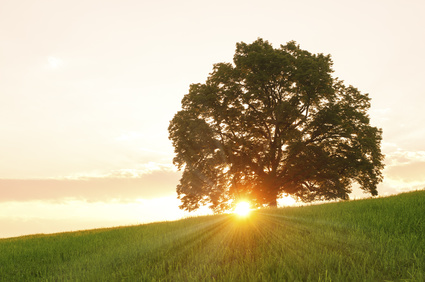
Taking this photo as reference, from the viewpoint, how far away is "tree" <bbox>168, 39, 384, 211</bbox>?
25.2 meters

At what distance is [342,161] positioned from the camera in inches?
1015

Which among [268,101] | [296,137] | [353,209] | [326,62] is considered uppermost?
[326,62]

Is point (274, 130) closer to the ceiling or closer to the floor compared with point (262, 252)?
closer to the ceiling

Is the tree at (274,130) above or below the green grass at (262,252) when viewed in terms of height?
above

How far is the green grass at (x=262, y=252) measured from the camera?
5902 mm

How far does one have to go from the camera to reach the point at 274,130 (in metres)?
27.4

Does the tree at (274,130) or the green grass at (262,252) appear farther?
the tree at (274,130)

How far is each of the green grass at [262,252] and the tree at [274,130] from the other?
14042mm

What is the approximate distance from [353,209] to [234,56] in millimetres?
18630

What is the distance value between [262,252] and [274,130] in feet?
68.8

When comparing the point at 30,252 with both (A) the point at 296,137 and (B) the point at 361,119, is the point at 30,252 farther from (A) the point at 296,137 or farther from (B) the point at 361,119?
(B) the point at 361,119

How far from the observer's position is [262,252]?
7086 mm

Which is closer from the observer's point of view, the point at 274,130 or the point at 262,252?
the point at 262,252

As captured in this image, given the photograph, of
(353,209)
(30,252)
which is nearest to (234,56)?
(353,209)
